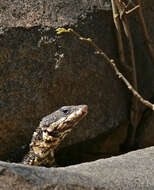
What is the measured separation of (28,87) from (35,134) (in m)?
0.35

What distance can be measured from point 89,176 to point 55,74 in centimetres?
134

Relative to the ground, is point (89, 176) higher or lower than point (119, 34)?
lower

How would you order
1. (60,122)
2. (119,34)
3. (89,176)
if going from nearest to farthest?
(89,176) → (60,122) → (119,34)

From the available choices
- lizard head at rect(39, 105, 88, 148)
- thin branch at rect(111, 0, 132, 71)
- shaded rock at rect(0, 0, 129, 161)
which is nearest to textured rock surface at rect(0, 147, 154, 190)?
lizard head at rect(39, 105, 88, 148)

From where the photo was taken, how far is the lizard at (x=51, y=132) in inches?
131

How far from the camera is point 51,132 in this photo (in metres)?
3.42

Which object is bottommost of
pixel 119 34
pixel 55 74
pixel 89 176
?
pixel 89 176

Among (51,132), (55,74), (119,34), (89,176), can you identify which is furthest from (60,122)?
(89,176)

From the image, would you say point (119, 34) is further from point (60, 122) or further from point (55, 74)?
point (60, 122)

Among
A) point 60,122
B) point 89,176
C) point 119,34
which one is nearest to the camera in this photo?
point 89,176

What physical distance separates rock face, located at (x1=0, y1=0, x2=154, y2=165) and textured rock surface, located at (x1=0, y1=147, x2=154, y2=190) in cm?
82

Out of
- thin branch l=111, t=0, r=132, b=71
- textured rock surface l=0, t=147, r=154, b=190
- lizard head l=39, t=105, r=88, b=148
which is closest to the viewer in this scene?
textured rock surface l=0, t=147, r=154, b=190

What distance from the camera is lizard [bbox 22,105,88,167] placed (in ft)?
10.9

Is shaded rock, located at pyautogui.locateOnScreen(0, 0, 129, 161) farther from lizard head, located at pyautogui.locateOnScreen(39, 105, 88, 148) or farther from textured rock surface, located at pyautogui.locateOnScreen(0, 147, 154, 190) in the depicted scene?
textured rock surface, located at pyautogui.locateOnScreen(0, 147, 154, 190)
